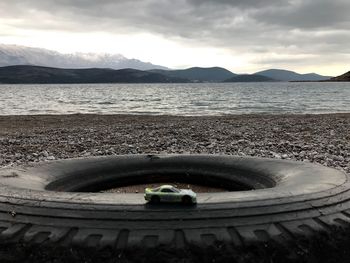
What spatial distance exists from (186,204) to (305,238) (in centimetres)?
68

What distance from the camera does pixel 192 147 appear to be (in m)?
13.8

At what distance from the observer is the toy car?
2.48m

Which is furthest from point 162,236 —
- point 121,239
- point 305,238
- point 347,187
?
point 347,187

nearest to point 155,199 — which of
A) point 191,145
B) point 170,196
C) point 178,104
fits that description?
point 170,196

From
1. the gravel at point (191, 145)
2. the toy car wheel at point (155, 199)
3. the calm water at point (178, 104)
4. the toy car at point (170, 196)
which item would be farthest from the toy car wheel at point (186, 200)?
the calm water at point (178, 104)

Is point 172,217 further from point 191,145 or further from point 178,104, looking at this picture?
point 178,104

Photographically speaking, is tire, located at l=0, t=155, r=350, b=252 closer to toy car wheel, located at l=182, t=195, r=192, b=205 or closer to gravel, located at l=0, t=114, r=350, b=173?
toy car wheel, located at l=182, t=195, r=192, b=205

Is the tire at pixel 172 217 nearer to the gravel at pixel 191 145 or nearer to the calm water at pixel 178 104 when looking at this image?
the gravel at pixel 191 145

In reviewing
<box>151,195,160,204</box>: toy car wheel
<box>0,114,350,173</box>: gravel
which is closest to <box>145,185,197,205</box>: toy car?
<box>151,195,160,204</box>: toy car wheel

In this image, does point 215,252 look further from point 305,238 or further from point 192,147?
point 192,147

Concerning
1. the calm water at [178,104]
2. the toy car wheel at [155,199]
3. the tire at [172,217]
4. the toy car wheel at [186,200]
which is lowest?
the calm water at [178,104]

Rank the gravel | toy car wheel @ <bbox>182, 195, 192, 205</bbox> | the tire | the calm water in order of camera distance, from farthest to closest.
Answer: the calm water → the gravel → toy car wheel @ <bbox>182, 195, 192, 205</bbox> → the tire

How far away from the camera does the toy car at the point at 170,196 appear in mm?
2479

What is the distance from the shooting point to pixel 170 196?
8.21ft
